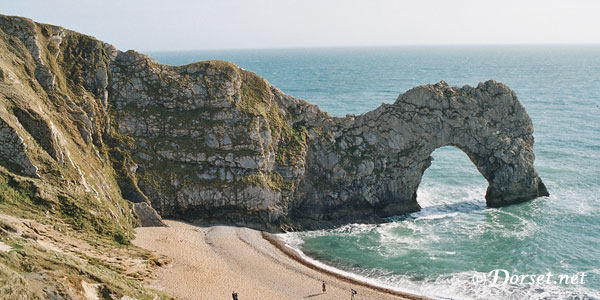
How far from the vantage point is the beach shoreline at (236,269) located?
34750mm

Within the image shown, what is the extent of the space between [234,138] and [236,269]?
50.0ft

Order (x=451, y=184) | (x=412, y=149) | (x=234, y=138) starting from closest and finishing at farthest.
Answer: (x=234, y=138), (x=412, y=149), (x=451, y=184)

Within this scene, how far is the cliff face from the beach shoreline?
3083mm

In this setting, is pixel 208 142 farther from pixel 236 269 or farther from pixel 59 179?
pixel 59 179

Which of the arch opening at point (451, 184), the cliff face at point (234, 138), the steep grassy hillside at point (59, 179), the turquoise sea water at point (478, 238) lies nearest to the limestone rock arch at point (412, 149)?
the cliff face at point (234, 138)

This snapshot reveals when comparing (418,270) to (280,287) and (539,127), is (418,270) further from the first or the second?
(539,127)

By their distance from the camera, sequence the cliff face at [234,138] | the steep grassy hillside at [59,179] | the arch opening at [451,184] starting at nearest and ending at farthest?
the steep grassy hillside at [59,179]
the cliff face at [234,138]
the arch opening at [451,184]

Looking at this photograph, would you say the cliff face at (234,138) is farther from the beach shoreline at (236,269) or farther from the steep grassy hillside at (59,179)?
the beach shoreline at (236,269)

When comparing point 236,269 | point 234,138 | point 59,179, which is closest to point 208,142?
point 234,138

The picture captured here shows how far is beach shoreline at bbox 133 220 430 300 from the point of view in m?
34.8

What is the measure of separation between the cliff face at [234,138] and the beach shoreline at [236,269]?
3083mm

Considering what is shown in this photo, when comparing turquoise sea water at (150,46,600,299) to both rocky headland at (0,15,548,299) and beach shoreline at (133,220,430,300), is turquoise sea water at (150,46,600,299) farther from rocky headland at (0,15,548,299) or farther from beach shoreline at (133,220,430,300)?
rocky headland at (0,15,548,299)

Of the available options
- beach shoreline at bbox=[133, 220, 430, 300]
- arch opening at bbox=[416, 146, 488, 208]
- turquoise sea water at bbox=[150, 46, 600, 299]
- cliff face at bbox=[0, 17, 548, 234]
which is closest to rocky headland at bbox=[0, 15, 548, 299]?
cliff face at bbox=[0, 17, 548, 234]

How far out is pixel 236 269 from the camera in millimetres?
38781
